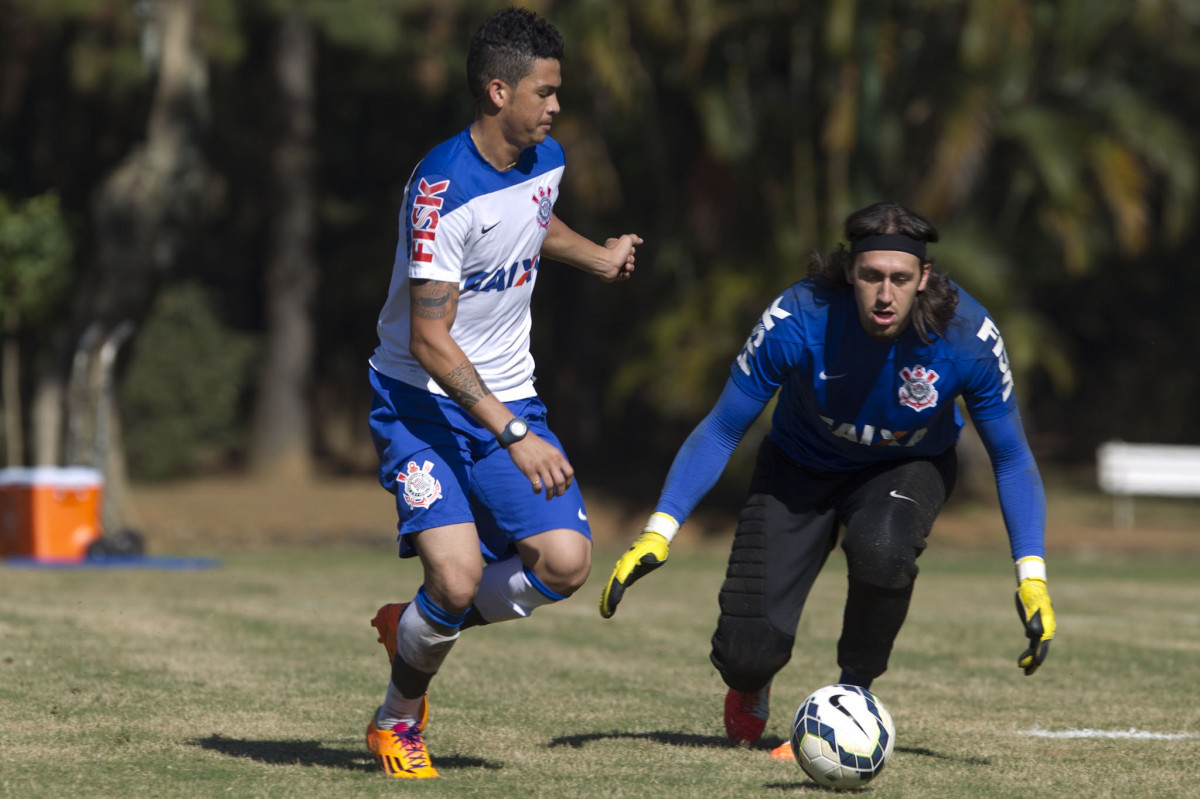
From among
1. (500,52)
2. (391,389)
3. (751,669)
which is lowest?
(751,669)

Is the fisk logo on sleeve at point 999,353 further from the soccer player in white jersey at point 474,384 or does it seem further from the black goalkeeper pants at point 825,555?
the soccer player in white jersey at point 474,384

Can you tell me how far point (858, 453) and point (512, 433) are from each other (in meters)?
1.59

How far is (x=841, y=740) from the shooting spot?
551cm

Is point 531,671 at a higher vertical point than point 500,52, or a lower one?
lower

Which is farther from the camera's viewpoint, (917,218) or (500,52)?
(917,218)

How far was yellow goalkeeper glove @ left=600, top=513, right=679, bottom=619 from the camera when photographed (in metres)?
5.58

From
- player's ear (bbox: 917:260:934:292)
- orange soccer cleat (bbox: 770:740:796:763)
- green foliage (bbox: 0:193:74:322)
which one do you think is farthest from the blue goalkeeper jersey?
green foliage (bbox: 0:193:74:322)

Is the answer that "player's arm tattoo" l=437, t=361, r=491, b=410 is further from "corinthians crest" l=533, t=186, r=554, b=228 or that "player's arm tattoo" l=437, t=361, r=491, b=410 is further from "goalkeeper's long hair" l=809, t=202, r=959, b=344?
"goalkeeper's long hair" l=809, t=202, r=959, b=344

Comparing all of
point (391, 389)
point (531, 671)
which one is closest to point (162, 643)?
point (531, 671)

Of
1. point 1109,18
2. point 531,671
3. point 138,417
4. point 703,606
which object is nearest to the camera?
point 531,671

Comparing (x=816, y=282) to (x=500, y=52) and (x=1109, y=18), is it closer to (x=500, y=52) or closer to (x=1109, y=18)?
(x=500, y=52)

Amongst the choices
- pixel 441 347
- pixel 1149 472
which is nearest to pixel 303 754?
pixel 441 347

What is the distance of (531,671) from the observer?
8.50 m

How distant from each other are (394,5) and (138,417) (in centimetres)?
691
